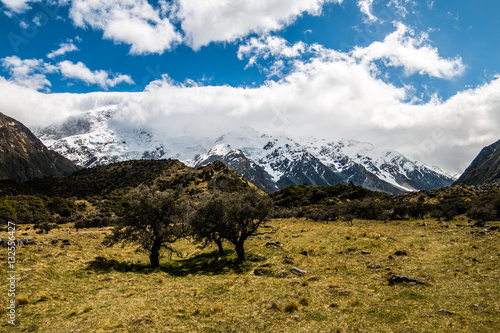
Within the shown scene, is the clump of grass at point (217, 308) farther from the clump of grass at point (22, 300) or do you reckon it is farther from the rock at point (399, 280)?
the clump of grass at point (22, 300)

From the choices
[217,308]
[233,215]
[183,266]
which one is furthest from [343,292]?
[183,266]

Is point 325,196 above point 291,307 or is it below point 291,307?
above

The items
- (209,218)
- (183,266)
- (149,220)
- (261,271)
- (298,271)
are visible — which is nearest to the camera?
(298,271)

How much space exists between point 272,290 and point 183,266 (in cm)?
1534

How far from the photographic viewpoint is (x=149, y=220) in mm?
29359

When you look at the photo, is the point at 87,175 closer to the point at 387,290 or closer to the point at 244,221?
the point at 244,221

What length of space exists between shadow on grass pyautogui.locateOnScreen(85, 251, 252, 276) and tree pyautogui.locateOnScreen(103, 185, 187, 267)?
69.7 inches

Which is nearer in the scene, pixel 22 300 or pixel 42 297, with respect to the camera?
pixel 22 300

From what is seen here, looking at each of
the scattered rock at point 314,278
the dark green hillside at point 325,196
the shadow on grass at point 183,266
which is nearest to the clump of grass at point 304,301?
the scattered rock at point 314,278

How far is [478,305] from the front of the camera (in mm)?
13461

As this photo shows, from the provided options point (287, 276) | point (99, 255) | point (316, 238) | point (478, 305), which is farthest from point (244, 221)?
point (478, 305)

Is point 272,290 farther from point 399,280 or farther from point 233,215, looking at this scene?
point 233,215

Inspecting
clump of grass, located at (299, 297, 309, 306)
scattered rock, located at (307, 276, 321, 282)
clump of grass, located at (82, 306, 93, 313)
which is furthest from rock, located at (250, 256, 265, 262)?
clump of grass, located at (82, 306, 93, 313)

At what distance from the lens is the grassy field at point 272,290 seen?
1322cm
